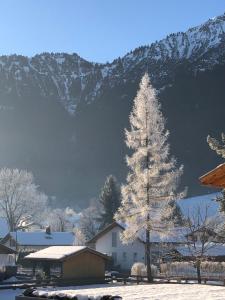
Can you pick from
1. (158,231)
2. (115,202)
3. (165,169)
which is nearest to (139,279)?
(158,231)

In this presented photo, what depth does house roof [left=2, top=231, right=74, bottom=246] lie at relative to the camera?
274ft

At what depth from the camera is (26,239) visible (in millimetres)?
84000

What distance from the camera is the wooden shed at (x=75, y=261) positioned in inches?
1919

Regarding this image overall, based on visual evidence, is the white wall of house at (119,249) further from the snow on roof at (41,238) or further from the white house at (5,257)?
the snow on roof at (41,238)

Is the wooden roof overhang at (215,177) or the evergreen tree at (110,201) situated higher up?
the evergreen tree at (110,201)

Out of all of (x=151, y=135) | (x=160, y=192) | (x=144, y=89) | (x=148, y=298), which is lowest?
(x=148, y=298)

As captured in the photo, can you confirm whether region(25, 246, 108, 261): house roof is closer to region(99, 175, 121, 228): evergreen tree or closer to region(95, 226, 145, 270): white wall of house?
region(95, 226, 145, 270): white wall of house

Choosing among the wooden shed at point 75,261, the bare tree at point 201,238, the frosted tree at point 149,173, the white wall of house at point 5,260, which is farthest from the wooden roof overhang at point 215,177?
the white wall of house at point 5,260

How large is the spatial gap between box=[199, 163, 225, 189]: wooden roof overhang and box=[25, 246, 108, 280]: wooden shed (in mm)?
37556

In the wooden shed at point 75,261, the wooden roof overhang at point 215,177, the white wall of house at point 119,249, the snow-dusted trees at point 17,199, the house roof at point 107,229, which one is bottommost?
the wooden roof overhang at point 215,177

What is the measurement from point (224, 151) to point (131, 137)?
7.51 meters

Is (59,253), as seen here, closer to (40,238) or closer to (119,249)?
(119,249)

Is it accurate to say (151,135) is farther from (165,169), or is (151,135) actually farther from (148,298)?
(148,298)

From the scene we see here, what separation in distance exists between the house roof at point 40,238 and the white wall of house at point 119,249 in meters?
15.4
